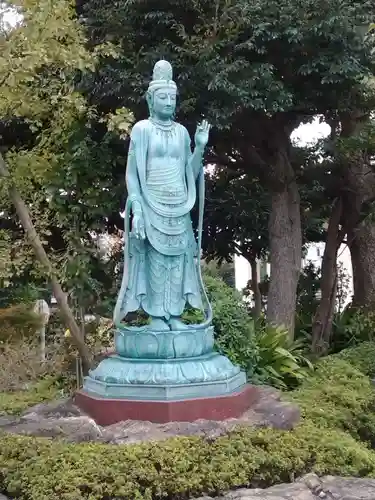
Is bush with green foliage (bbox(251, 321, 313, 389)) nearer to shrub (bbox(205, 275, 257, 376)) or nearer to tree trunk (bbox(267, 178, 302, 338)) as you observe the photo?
shrub (bbox(205, 275, 257, 376))

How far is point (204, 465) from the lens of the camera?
4348 mm

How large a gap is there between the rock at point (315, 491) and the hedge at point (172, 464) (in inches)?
4.3

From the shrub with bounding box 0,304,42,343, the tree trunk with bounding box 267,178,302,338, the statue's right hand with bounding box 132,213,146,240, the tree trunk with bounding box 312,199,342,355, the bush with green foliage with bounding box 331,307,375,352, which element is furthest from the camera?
the shrub with bounding box 0,304,42,343

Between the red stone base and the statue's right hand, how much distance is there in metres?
1.37

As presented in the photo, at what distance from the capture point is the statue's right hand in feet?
17.7

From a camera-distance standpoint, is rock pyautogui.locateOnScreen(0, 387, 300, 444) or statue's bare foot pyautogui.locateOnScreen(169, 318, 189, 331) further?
statue's bare foot pyautogui.locateOnScreen(169, 318, 189, 331)

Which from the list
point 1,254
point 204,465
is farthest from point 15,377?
point 204,465

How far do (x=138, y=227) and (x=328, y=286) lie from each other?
6.51 metres

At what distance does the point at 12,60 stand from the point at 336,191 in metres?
6.44

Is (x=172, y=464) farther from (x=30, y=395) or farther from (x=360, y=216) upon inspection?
(x=360, y=216)

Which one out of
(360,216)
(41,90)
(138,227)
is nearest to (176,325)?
(138,227)

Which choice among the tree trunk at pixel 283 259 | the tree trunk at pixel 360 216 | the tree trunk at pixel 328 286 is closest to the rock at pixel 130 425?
the tree trunk at pixel 283 259

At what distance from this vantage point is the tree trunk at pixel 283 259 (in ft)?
32.6

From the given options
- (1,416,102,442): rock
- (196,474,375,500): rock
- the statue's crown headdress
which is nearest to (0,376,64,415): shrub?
(1,416,102,442): rock
